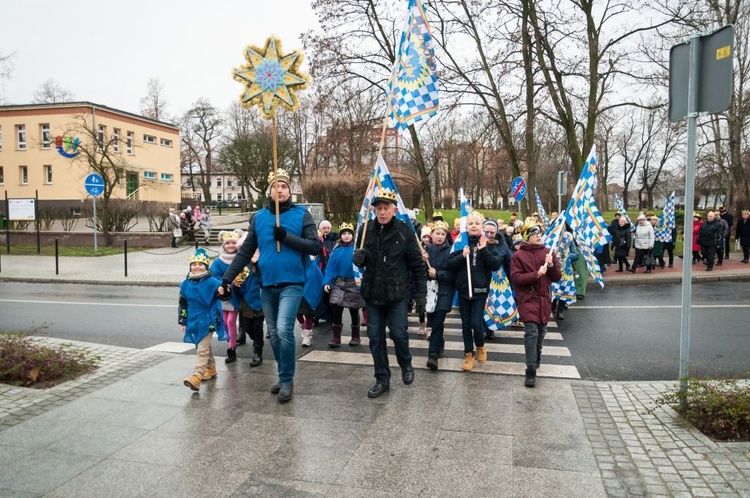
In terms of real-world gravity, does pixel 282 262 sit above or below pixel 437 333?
above

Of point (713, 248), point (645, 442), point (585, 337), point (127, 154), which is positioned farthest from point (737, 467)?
point (127, 154)

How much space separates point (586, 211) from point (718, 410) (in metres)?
4.28

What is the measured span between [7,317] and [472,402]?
9507mm

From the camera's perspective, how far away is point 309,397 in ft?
18.7

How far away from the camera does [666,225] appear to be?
1864cm

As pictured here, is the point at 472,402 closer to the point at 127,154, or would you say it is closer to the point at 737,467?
the point at 737,467

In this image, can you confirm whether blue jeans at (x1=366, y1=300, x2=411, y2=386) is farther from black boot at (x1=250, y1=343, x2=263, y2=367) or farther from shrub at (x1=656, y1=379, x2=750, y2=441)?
shrub at (x1=656, y1=379, x2=750, y2=441)

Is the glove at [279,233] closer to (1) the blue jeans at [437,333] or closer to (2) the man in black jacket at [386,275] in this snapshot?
(2) the man in black jacket at [386,275]

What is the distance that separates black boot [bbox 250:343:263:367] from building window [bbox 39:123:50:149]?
153ft

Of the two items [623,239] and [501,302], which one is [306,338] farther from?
[623,239]

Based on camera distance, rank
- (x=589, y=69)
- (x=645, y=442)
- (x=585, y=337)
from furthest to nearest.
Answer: (x=589, y=69)
(x=585, y=337)
(x=645, y=442)

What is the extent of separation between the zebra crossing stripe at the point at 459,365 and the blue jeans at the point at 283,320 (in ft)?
5.27

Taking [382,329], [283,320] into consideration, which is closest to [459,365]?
[382,329]

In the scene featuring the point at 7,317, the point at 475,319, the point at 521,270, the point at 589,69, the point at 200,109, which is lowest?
the point at 7,317
